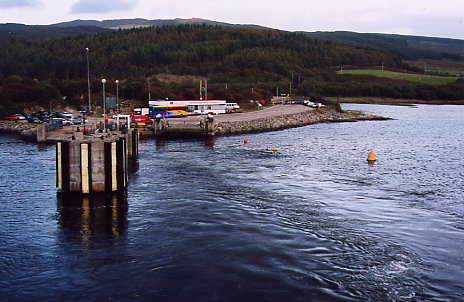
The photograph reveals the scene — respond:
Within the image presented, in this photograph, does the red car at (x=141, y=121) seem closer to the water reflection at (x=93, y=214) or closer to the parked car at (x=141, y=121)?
the parked car at (x=141, y=121)

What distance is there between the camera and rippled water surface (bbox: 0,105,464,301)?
2284cm

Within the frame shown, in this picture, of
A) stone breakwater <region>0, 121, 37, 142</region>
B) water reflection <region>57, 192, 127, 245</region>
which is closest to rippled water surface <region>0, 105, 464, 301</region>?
water reflection <region>57, 192, 127, 245</region>

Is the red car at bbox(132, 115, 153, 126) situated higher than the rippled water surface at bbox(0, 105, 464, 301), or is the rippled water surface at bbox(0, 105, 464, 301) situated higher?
the red car at bbox(132, 115, 153, 126)

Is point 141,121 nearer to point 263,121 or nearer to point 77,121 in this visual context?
point 77,121

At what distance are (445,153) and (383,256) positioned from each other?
4721 centimetres

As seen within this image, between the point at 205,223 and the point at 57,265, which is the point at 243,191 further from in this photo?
the point at 57,265

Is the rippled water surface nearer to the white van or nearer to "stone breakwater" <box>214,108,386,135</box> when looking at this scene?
"stone breakwater" <box>214,108,386,135</box>

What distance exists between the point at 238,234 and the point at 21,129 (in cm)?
6831

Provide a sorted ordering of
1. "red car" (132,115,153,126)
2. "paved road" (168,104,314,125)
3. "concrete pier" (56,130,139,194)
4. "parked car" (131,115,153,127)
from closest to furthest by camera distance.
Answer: "concrete pier" (56,130,139,194)
"parked car" (131,115,153,127)
"red car" (132,115,153,126)
"paved road" (168,104,314,125)

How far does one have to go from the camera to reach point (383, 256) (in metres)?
26.7

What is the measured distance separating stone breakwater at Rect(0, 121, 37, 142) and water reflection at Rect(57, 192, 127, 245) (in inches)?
1681

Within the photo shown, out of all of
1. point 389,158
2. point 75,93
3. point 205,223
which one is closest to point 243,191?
Answer: point 205,223

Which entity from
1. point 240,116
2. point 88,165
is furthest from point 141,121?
point 88,165

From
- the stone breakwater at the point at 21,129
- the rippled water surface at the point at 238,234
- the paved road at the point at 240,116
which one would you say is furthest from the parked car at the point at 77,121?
the rippled water surface at the point at 238,234
